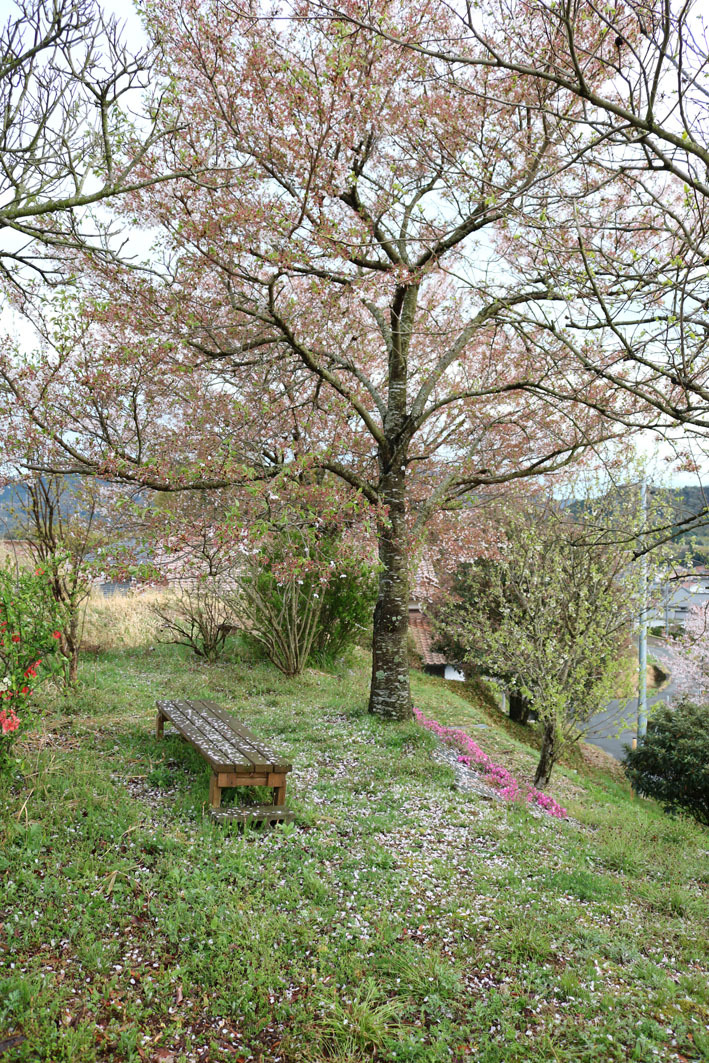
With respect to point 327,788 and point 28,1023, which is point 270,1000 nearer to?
point 28,1023

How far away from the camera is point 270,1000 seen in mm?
3020

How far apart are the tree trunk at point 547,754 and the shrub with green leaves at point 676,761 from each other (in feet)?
12.1

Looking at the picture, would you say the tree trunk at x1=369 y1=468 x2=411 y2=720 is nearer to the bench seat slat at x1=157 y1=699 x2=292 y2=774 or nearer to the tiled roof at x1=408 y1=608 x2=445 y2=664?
the bench seat slat at x1=157 y1=699 x2=292 y2=774

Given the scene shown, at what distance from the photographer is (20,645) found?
4.34 m

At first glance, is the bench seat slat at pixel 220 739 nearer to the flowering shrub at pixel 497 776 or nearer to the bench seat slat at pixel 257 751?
the bench seat slat at pixel 257 751

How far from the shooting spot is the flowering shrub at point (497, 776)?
6371 mm

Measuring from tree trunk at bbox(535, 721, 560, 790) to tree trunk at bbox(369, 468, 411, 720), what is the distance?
1.59 meters

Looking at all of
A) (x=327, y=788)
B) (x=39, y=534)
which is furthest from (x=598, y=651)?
(x=39, y=534)

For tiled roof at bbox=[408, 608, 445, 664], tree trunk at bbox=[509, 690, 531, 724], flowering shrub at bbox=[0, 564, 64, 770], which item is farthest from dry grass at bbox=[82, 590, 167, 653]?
tree trunk at bbox=[509, 690, 531, 724]

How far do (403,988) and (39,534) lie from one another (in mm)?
6643

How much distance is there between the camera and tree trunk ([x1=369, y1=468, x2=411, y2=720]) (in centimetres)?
806

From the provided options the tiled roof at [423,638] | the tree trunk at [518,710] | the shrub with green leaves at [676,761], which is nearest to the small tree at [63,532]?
the shrub with green leaves at [676,761]

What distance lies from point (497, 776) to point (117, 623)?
800 cm

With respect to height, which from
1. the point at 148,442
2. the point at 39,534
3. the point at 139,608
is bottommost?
the point at 139,608
